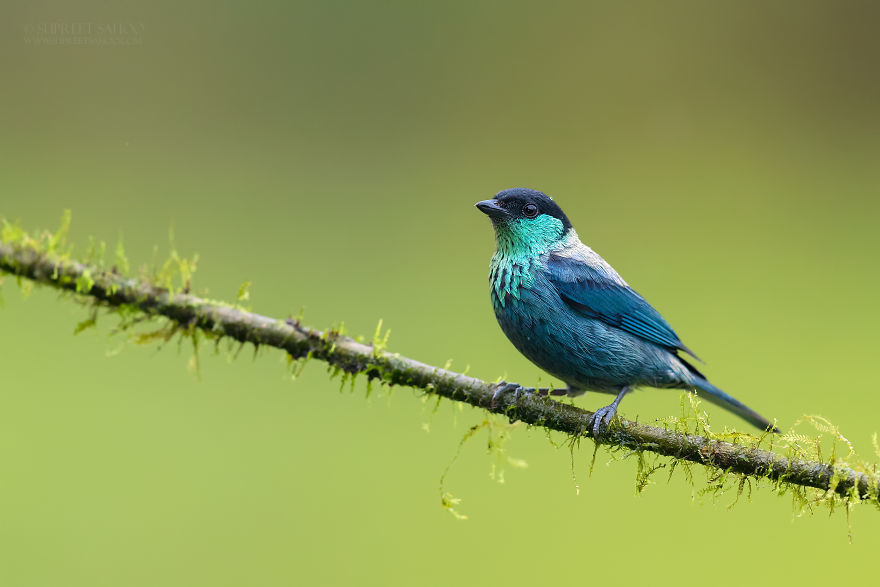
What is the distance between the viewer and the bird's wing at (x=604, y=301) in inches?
122

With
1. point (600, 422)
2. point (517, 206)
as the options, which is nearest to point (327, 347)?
point (600, 422)

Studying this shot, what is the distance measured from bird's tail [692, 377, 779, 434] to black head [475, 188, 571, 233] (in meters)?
0.97

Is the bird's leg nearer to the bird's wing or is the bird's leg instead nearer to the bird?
the bird

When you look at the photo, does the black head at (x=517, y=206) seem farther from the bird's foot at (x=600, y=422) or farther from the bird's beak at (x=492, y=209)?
the bird's foot at (x=600, y=422)

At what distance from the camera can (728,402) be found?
10.2ft

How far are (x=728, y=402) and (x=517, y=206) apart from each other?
3.91ft

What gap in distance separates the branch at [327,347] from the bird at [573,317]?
437 millimetres

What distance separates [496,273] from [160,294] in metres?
1.36

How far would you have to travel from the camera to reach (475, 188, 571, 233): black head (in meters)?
3.25

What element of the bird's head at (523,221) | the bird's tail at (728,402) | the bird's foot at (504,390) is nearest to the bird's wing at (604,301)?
the bird's head at (523,221)

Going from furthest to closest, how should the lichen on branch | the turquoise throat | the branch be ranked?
the turquoise throat < the branch < the lichen on branch

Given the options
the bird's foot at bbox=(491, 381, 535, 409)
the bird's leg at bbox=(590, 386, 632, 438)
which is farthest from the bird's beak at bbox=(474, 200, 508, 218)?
the bird's leg at bbox=(590, 386, 632, 438)

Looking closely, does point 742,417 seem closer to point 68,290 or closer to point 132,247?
point 68,290

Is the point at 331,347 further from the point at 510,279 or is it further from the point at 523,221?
the point at 523,221
